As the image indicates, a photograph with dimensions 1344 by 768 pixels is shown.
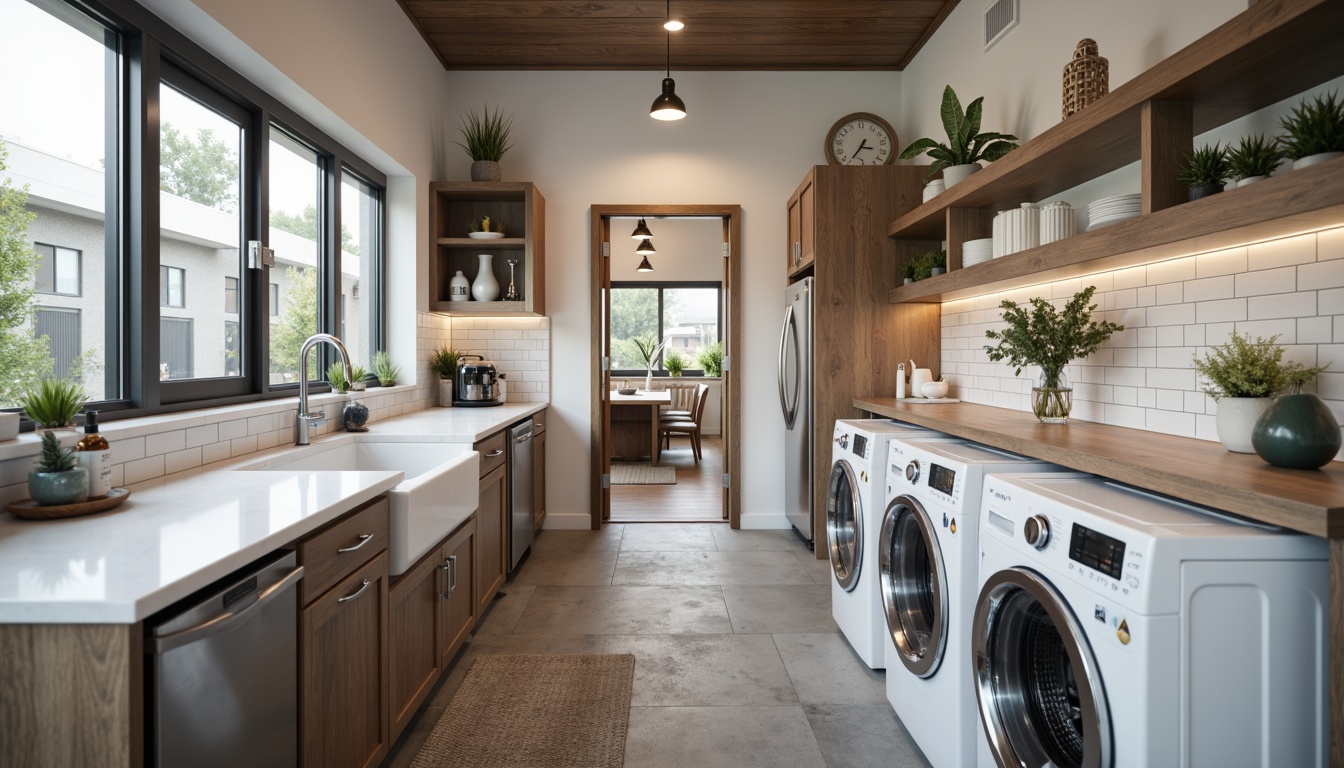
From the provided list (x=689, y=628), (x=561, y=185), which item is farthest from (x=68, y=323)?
(x=561, y=185)

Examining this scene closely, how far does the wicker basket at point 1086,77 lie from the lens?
2.26 m

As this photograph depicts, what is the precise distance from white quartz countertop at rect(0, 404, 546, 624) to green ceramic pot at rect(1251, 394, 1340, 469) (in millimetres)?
1969

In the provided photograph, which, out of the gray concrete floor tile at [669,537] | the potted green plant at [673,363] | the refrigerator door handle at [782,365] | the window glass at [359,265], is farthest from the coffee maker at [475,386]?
the potted green plant at [673,363]

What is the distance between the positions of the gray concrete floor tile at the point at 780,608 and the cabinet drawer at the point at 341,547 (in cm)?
167

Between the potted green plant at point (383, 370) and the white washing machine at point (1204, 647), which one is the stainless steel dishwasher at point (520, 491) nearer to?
the potted green plant at point (383, 370)

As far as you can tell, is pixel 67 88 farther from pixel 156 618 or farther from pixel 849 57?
pixel 849 57

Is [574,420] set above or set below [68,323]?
below

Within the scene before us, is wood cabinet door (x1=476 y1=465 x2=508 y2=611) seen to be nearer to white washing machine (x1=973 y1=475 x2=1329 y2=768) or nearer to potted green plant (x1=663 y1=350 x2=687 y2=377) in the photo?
white washing machine (x1=973 y1=475 x2=1329 y2=768)

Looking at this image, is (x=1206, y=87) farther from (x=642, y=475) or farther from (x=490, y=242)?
(x=642, y=475)

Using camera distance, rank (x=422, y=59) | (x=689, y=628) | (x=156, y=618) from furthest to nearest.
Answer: (x=422, y=59), (x=689, y=628), (x=156, y=618)

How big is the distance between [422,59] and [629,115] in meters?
1.29

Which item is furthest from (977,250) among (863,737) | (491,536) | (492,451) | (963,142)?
(491,536)

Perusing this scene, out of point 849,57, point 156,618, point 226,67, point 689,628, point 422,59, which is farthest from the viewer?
point 849,57

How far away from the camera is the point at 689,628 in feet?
9.80
